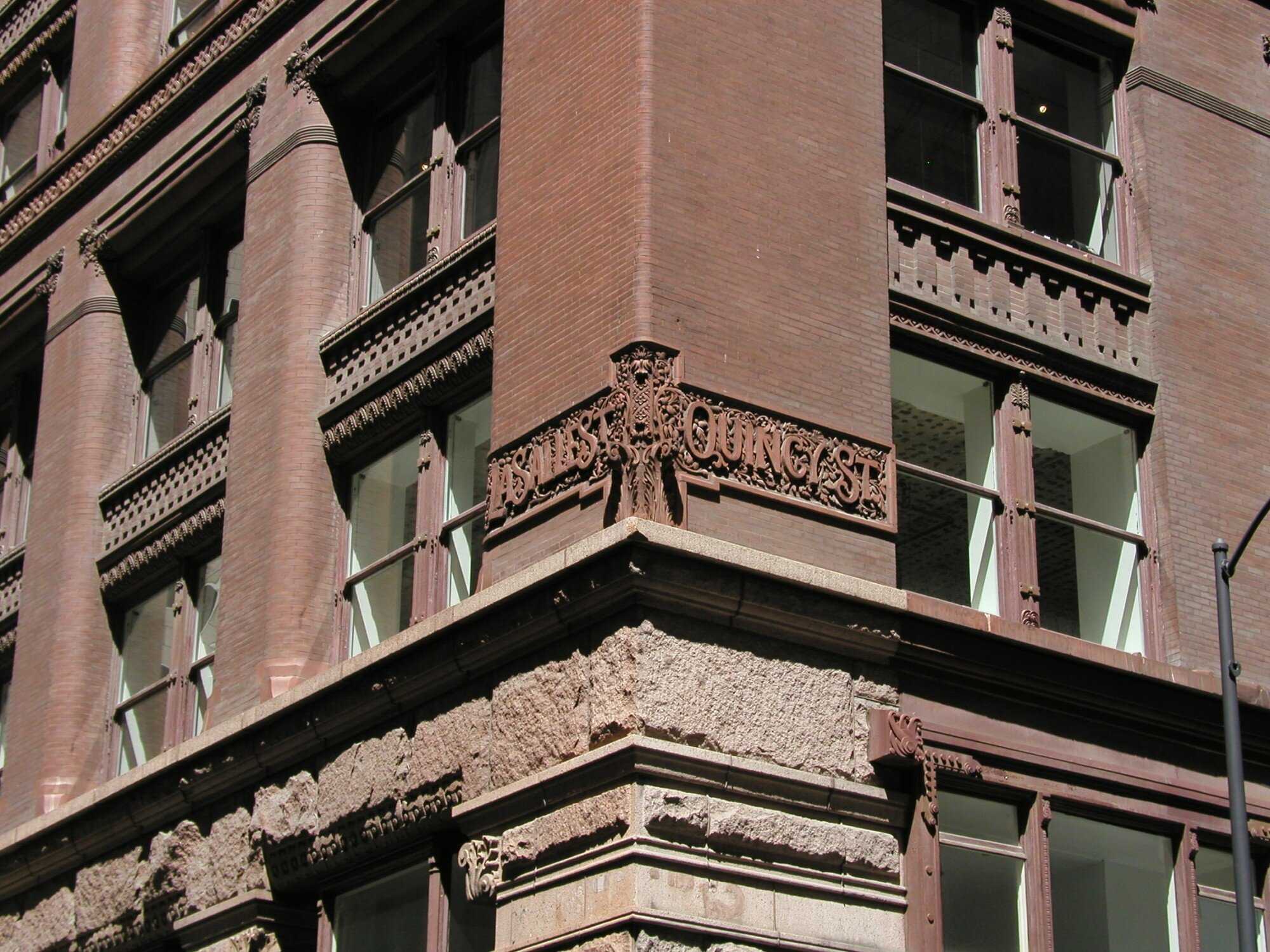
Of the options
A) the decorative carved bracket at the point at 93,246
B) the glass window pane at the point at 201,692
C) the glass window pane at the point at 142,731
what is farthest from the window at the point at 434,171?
the glass window pane at the point at 142,731

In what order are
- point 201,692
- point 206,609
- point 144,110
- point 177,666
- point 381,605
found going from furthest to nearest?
point 144,110 < point 206,609 < point 177,666 < point 201,692 < point 381,605

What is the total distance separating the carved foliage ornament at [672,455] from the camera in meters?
15.6

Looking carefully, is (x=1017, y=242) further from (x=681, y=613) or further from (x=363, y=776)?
(x=363, y=776)

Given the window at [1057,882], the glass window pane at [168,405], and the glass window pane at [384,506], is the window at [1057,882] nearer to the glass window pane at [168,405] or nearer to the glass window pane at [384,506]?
the glass window pane at [384,506]

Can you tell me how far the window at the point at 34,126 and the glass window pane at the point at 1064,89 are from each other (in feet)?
49.4

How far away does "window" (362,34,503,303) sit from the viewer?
68.9 ft

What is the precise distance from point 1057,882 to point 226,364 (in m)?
12.1

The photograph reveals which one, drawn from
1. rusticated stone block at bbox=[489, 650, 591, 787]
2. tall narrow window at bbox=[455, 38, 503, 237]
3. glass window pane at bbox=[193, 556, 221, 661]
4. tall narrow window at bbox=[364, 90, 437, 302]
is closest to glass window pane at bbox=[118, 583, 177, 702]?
glass window pane at bbox=[193, 556, 221, 661]

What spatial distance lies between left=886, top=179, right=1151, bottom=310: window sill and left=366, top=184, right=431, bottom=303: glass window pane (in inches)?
213

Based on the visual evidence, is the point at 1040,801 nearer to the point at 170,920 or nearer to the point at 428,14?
the point at 170,920

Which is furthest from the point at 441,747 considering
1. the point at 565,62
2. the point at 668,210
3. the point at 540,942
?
the point at 565,62

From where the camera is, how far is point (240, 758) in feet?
65.0

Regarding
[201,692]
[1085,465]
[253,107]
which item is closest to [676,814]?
[1085,465]

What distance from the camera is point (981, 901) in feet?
53.8
